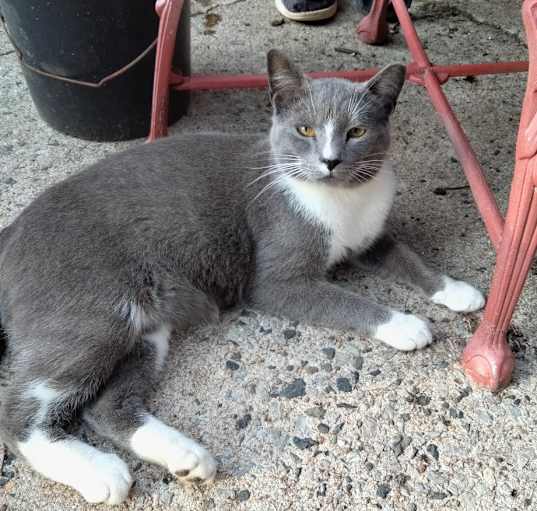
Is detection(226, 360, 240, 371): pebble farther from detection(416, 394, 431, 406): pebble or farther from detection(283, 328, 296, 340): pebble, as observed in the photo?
detection(416, 394, 431, 406): pebble

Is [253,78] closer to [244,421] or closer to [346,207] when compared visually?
[346,207]

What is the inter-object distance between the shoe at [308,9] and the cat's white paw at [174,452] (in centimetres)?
229

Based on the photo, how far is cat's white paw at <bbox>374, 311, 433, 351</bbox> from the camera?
1.56m

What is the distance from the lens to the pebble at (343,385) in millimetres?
1519

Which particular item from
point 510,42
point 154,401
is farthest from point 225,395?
point 510,42

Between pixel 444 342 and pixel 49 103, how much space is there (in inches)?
66.7

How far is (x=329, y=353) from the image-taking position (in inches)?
63.4

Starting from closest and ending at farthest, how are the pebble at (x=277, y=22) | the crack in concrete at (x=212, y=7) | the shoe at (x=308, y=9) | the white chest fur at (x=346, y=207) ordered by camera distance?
the white chest fur at (x=346, y=207)
the shoe at (x=308, y=9)
the pebble at (x=277, y=22)
the crack in concrete at (x=212, y=7)

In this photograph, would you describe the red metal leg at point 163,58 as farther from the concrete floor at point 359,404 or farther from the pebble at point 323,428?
the pebble at point 323,428

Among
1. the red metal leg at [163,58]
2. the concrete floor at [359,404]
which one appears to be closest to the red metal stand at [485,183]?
the red metal leg at [163,58]

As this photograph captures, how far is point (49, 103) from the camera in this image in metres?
2.29

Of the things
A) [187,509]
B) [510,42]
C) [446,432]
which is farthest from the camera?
[510,42]

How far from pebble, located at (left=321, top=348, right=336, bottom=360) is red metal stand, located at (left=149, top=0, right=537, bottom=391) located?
13.4 inches

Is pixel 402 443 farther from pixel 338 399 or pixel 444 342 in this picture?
pixel 444 342
